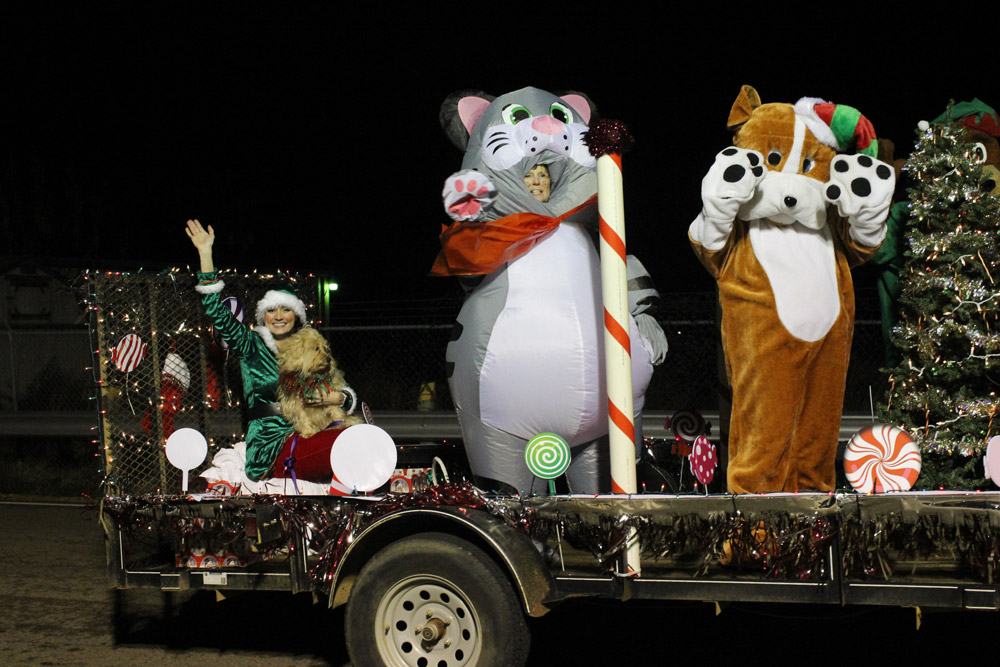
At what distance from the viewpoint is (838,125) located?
14.9 ft

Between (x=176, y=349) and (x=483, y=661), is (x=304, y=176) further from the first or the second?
(x=483, y=661)

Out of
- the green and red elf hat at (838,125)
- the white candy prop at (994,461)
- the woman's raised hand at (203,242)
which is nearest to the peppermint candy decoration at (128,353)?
the woman's raised hand at (203,242)

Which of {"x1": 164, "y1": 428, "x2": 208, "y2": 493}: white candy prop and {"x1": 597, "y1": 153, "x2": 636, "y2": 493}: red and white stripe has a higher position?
{"x1": 597, "y1": 153, "x2": 636, "y2": 493}: red and white stripe

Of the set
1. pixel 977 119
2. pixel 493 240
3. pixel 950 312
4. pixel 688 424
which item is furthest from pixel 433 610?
pixel 977 119

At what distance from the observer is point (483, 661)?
153 inches

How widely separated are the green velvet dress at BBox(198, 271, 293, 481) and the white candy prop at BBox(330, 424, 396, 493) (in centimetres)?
111

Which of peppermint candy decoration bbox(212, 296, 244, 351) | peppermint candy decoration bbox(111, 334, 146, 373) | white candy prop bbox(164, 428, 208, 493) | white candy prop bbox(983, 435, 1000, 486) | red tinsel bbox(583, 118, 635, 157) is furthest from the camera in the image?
peppermint candy decoration bbox(212, 296, 244, 351)

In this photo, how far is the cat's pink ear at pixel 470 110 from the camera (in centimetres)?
543

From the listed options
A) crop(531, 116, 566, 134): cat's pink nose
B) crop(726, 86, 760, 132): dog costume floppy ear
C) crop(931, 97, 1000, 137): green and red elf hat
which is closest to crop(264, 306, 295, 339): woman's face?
crop(531, 116, 566, 134): cat's pink nose

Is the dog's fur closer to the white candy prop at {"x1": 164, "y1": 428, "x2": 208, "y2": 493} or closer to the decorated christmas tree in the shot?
the white candy prop at {"x1": 164, "y1": 428, "x2": 208, "y2": 493}

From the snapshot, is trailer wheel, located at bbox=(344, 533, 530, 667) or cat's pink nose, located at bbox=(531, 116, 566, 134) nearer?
trailer wheel, located at bbox=(344, 533, 530, 667)

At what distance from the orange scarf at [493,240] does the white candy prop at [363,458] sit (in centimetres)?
100

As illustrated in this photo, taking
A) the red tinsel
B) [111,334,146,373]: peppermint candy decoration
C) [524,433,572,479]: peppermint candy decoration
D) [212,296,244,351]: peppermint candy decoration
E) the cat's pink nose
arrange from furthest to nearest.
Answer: [212,296,244,351]: peppermint candy decoration < the cat's pink nose < [111,334,146,373]: peppermint candy decoration < [524,433,572,479]: peppermint candy decoration < the red tinsel

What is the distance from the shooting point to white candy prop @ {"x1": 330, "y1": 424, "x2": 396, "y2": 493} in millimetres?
4301
